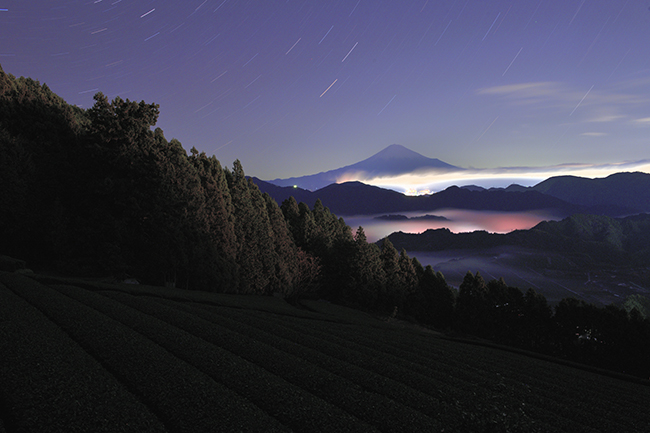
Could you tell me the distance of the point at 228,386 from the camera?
10.9 meters

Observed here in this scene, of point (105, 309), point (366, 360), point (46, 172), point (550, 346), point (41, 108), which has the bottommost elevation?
point (550, 346)

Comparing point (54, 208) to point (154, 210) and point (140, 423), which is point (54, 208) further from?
point (140, 423)

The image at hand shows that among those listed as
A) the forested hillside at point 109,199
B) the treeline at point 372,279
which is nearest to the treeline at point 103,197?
the forested hillside at point 109,199

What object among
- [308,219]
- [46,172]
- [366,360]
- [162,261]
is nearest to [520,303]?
[308,219]

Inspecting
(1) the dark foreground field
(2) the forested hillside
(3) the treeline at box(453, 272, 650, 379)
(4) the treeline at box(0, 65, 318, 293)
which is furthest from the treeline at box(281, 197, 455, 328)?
(1) the dark foreground field

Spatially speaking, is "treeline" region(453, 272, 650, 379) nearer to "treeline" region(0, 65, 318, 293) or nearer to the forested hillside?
the forested hillside

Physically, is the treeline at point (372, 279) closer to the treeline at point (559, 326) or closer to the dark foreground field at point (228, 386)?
the treeline at point (559, 326)

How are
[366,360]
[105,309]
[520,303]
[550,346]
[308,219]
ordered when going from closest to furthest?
[366,360] < [105,309] < [550,346] < [520,303] < [308,219]

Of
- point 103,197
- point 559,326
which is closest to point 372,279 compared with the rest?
point 559,326

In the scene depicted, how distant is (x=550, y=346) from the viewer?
51719 millimetres

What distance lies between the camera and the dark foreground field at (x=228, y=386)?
829cm

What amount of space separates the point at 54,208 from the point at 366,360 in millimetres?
36763

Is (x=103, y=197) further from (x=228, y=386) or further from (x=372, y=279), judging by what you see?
(x=372, y=279)

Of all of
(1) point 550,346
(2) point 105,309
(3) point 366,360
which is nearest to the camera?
(3) point 366,360
